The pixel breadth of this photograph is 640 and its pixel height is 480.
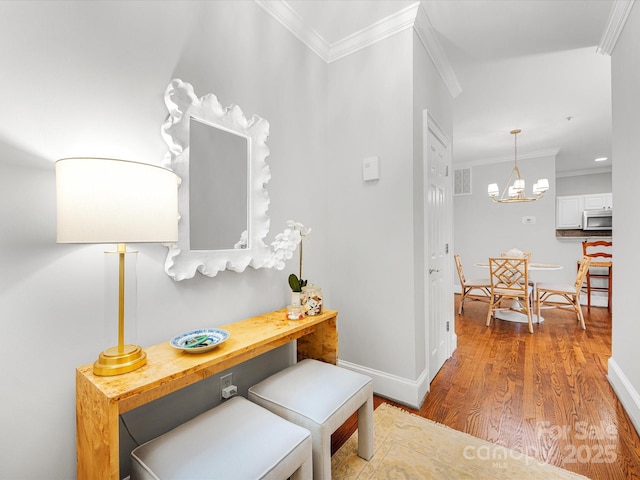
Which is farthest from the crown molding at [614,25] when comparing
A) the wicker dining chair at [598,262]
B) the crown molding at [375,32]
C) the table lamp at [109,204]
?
the wicker dining chair at [598,262]

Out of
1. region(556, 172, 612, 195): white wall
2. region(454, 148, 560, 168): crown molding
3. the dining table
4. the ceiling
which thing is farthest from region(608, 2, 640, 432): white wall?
region(556, 172, 612, 195): white wall

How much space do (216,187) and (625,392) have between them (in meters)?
2.93

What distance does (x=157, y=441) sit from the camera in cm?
110

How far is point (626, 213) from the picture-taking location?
202 centimetres

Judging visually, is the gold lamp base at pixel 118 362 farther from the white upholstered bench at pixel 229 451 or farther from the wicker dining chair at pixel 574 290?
the wicker dining chair at pixel 574 290

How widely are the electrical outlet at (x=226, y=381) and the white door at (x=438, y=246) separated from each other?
4.68 feet

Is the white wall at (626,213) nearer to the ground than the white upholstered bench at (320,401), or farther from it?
farther from it

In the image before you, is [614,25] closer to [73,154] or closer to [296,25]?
[296,25]

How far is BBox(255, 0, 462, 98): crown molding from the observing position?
198 cm

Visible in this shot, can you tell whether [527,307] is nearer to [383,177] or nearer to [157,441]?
[383,177]

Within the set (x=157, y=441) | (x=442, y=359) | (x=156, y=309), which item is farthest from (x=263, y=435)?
(x=442, y=359)

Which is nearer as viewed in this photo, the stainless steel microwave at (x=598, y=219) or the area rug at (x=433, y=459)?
the area rug at (x=433, y=459)

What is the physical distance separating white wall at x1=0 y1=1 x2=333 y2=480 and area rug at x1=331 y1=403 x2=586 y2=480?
77 cm

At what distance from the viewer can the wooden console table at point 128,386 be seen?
3.03ft
